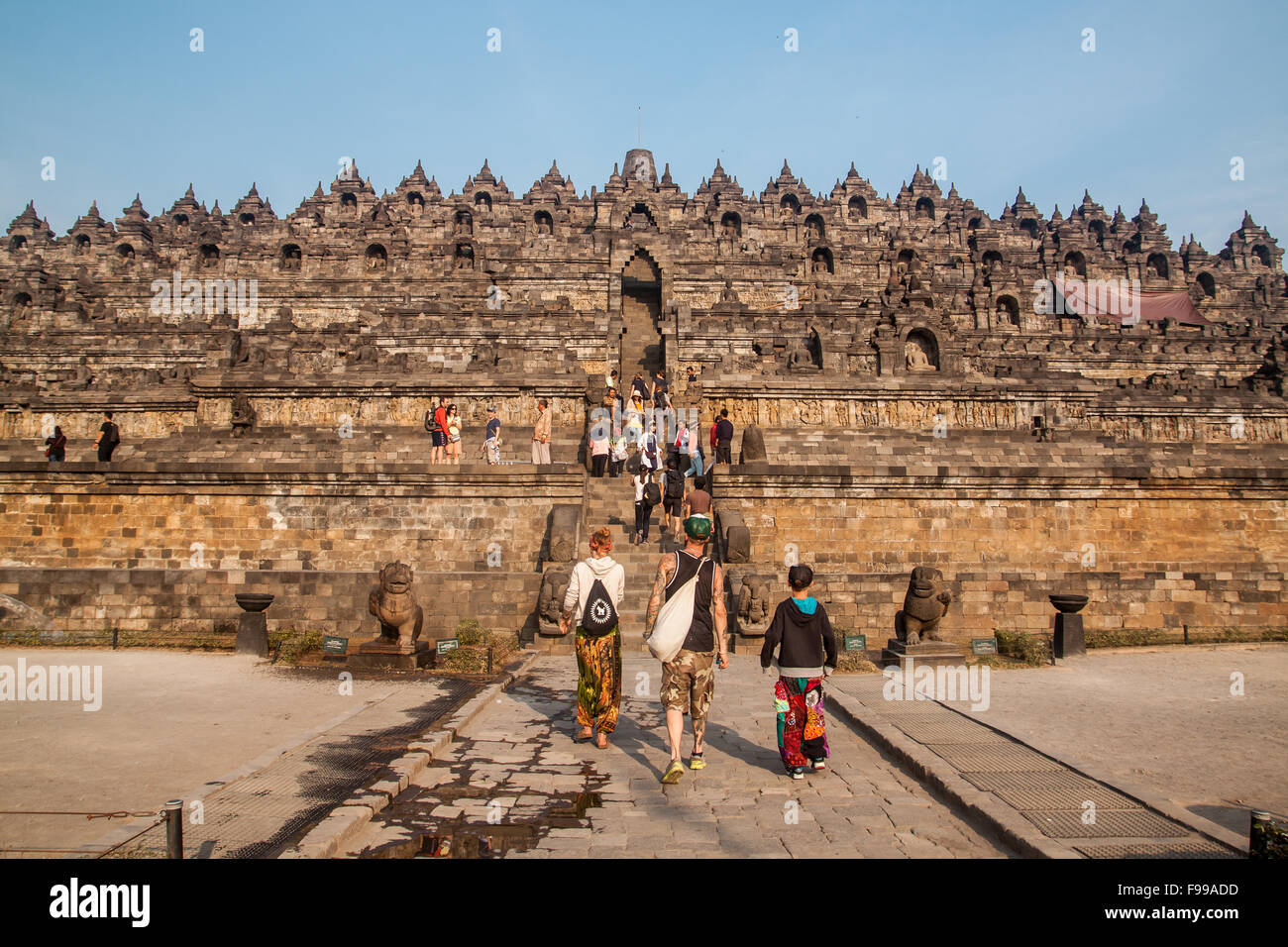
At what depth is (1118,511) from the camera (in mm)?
16578

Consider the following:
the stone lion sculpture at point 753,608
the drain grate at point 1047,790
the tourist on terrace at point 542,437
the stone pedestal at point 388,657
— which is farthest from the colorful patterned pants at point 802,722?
the tourist on terrace at point 542,437

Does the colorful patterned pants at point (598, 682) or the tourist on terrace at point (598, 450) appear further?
the tourist on terrace at point (598, 450)

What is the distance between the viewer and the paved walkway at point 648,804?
15.7 feet

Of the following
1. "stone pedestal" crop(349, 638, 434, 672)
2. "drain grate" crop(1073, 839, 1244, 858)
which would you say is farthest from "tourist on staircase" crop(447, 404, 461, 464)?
"drain grate" crop(1073, 839, 1244, 858)

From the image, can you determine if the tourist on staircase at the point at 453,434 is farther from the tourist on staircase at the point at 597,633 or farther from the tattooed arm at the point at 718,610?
the tattooed arm at the point at 718,610

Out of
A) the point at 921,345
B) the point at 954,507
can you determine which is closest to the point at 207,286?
the point at 921,345

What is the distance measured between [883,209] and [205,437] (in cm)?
4096

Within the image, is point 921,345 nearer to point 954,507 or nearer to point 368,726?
point 954,507

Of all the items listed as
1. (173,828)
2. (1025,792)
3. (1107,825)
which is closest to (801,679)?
(1025,792)

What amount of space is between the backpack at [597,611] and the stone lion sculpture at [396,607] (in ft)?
14.0

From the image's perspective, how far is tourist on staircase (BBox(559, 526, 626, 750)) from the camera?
694cm

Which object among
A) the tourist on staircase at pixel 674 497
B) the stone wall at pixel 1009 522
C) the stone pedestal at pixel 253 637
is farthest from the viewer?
the stone wall at pixel 1009 522

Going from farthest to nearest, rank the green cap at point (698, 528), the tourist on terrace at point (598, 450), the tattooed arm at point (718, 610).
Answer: the tourist on terrace at point (598, 450) < the green cap at point (698, 528) < the tattooed arm at point (718, 610)

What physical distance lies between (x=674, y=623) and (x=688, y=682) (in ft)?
1.69
